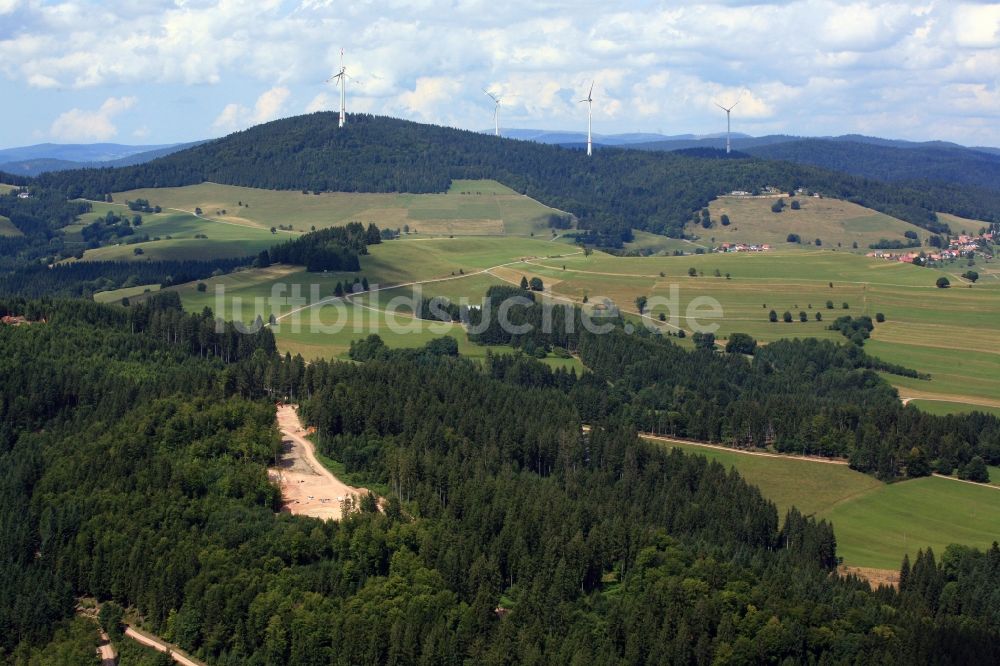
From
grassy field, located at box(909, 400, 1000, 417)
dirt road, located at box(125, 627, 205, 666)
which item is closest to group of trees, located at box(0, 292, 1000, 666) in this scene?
dirt road, located at box(125, 627, 205, 666)

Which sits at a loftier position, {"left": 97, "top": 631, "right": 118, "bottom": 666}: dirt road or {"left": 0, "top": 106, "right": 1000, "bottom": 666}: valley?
{"left": 0, "top": 106, "right": 1000, "bottom": 666}: valley

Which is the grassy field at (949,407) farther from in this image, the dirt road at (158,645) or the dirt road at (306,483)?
the dirt road at (158,645)

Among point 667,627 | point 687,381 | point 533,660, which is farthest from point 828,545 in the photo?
point 687,381

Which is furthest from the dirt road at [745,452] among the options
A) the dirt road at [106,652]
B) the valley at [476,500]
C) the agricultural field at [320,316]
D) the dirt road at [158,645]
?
the dirt road at [106,652]

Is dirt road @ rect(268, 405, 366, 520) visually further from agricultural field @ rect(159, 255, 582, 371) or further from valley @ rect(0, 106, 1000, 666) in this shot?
agricultural field @ rect(159, 255, 582, 371)

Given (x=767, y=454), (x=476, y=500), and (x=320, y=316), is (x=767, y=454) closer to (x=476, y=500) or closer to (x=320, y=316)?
(x=476, y=500)

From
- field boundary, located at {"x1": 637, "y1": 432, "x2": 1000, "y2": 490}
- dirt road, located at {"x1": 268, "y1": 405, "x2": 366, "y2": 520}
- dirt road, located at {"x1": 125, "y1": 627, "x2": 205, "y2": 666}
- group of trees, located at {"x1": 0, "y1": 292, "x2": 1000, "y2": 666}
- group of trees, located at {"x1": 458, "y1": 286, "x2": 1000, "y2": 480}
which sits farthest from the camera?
group of trees, located at {"x1": 458, "y1": 286, "x2": 1000, "y2": 480}

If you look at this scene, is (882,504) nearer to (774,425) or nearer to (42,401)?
(774,425)
